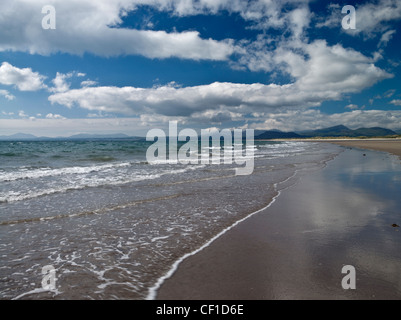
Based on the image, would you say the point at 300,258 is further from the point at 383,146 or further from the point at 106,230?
the point at 383,146

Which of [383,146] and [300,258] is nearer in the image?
[300,258]

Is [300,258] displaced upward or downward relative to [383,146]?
downward

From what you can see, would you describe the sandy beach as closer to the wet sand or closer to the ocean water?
the wet sand

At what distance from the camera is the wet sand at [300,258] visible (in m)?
3.83

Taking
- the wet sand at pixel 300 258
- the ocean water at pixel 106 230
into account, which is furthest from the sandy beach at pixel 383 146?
the ocean water at pixel 106 230

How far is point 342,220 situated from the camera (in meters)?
7.12

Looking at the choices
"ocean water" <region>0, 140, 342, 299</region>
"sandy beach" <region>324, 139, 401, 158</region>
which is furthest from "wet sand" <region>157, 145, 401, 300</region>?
"sandy beach" <region>324, 139, 401, 158</region>

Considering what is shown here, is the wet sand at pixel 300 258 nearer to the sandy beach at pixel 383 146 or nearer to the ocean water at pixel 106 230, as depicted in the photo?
the ocean water at pixel 106 230

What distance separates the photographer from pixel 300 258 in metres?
4.89

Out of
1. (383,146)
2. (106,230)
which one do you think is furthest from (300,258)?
(383,146)

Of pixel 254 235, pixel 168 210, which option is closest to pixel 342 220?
pixel 254 235
